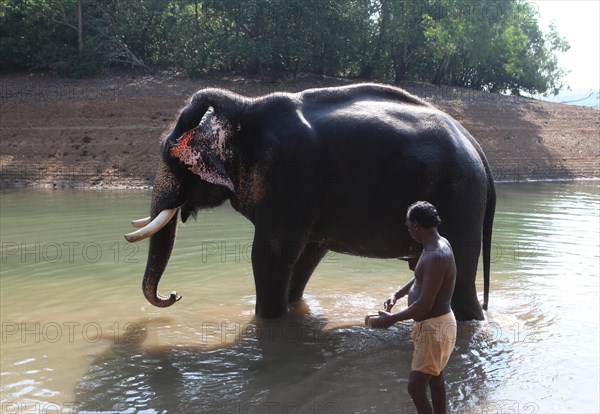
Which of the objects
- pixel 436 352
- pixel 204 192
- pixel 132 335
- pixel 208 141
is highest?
pixel 208 141

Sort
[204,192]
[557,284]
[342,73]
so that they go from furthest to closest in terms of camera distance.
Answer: [342,73] < [557,284] < [204,192]

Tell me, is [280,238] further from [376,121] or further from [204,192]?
[376,121]

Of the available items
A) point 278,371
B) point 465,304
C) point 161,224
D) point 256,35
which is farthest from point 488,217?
point 256,35

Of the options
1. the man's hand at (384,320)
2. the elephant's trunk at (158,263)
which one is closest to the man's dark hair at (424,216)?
the man's hand at (384,320)

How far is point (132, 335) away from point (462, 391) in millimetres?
3165

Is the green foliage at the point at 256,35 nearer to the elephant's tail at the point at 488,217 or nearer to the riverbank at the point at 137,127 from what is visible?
the riverbank at the point at 137,127

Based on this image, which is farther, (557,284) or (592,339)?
(557,284)

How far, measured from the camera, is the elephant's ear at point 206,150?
20.5 feet

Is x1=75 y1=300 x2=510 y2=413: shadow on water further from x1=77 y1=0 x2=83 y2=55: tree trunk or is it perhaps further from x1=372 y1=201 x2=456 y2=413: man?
x1=77 y1=0 x2=83 y2=55: tree trunk

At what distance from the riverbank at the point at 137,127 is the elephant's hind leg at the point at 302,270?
12800 millimetres

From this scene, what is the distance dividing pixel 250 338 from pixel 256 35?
24356 mm

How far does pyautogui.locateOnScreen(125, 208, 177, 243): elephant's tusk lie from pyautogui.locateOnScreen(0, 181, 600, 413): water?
1024 millimetres

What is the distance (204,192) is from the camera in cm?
662

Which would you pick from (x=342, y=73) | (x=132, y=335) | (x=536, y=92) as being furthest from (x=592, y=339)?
(x=536, y=92)
